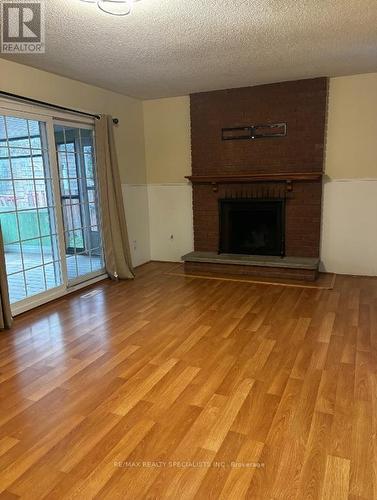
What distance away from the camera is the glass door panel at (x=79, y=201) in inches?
171

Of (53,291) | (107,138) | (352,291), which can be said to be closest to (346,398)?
(352,291)

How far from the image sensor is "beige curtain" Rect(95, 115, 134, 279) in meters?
4.59

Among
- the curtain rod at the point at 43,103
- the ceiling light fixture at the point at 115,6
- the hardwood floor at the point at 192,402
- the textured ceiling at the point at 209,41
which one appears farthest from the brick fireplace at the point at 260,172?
the ceiling light fixture at the point at 115,6

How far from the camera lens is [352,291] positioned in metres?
4.16

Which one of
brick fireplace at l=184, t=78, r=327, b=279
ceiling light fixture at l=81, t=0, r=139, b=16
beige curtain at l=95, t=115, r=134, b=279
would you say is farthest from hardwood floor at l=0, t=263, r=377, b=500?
ceiling light fixture at l=81, t=0, r=139, b=16

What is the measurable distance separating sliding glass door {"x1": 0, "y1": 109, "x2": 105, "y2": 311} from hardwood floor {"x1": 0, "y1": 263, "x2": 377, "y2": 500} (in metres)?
0.49

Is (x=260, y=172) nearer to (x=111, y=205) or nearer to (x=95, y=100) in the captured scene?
(x=111, y=205)

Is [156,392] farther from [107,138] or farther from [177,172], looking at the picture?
[177,172]

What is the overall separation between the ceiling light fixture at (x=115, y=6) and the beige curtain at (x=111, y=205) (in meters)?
2.17

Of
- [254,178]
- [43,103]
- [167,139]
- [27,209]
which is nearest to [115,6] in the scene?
[43,103]

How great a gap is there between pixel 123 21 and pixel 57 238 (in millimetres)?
2415

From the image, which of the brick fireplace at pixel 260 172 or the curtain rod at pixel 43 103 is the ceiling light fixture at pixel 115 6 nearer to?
the curtain rod at pixel 43 103

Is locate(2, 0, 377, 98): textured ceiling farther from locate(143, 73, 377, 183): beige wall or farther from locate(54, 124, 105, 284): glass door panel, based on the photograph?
locate(54, 124, 105, 284): glass door panel

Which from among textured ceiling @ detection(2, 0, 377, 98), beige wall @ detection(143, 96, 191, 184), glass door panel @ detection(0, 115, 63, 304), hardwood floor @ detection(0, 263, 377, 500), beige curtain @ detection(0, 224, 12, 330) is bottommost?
hardwood floor @ detection(0, 263, 377, 500)
